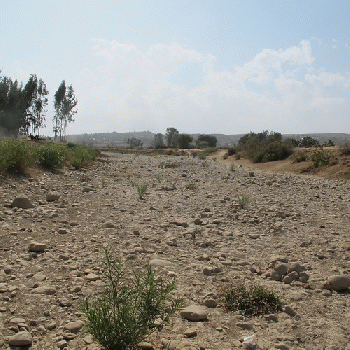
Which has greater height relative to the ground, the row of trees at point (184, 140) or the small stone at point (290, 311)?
the row of trees at point (184, 140)

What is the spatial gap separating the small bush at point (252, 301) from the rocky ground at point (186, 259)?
0.09 metres

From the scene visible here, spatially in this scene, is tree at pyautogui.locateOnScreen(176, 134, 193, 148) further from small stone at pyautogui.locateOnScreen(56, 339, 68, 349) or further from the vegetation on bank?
small stone at pyautogui.locateOnScreen(56, 339, 68, 349)

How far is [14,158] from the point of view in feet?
32.4

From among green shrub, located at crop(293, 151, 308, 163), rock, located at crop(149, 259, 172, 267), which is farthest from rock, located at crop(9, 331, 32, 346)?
green shrub, located at crop(293, 151, 308, 163)

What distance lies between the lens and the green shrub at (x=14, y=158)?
9.48 m

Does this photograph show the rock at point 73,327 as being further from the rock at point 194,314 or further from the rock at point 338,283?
the rock at point 338,283

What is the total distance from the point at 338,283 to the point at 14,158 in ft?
28.9

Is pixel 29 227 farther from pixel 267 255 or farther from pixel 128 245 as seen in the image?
pixel 267 255

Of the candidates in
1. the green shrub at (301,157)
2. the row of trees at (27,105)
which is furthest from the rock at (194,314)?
the row of trees at (27,105)

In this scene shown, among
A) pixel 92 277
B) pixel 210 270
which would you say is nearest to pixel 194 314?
pixel 210 270

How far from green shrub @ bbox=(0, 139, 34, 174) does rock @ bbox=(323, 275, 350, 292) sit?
27.0 ft

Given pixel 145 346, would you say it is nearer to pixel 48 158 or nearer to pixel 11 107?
pixel 48 158

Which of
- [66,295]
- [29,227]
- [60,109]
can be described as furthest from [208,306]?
[60,109]

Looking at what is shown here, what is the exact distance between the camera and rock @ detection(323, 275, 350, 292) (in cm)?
364
